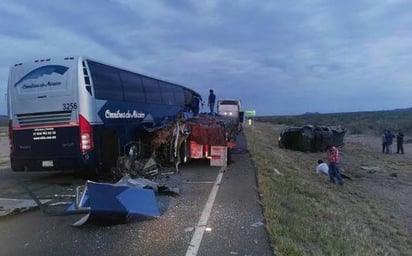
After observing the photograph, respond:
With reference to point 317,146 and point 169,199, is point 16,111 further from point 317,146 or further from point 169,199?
point 317,146

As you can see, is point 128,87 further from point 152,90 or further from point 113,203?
point 113,203

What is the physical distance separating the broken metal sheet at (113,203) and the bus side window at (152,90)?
28.8 feet

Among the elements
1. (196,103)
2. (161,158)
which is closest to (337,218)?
(161,158)

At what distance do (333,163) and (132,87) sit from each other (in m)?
8.89

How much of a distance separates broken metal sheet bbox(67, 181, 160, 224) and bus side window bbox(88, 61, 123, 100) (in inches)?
202

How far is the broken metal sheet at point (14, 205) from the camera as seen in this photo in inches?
350

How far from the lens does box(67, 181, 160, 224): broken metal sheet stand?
7.56 meters

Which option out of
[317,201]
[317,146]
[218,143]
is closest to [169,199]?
[317,201]

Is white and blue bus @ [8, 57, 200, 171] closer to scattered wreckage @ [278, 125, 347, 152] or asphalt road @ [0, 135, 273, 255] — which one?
asphalt road @ [0, 135, 273, 255]

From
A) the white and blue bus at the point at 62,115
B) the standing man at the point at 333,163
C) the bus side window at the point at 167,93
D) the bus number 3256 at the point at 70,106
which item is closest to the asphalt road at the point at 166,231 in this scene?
the white and blue bus at the point at 62,115

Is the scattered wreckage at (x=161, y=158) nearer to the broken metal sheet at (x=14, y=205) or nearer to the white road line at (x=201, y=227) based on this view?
the broken metal sheet at (x=14, y=205)

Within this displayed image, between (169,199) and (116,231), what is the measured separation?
2.67m

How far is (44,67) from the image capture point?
12.3 metres

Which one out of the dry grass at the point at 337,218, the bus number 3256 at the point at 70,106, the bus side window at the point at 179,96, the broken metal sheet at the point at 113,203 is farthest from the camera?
the bus side window at the point at 179,96
